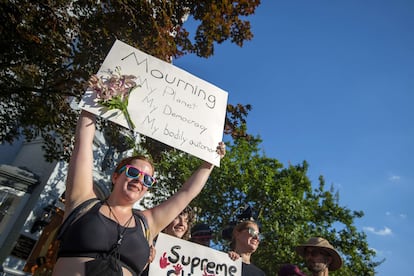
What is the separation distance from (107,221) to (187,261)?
1417mm

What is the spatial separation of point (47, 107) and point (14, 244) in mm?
7867

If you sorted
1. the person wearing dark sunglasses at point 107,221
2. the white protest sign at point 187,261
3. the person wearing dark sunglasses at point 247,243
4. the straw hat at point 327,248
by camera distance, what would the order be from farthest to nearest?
the straw hat at point 327,248
the person wearing dark sunglasses at point 247,243
the white protest sign at point 187,261
the person wearing dark sunglasses at point 107,221

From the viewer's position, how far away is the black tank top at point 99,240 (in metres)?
1.40

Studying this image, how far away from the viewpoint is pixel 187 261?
2.68m

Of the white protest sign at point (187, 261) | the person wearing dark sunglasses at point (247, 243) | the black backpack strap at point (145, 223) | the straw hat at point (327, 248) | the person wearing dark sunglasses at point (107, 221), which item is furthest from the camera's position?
the straw hat at point (327, 248)

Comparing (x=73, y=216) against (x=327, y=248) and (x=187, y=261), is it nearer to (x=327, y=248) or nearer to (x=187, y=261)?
(x=187, y=261)

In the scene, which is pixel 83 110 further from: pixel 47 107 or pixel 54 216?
pixel 54 216

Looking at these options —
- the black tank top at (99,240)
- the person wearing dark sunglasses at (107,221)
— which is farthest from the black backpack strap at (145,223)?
the black tank top at (99,240)

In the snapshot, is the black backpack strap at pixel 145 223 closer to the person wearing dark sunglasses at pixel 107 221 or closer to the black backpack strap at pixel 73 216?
the person wearing dark sunglasses at pixel 107 221

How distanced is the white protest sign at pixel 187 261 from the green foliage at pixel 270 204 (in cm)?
998

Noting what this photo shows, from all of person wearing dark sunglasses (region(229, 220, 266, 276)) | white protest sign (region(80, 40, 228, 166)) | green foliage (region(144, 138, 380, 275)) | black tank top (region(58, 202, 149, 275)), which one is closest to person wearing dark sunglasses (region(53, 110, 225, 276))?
black tank top (region(58, 202, 149, 275))

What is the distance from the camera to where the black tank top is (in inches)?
55.1

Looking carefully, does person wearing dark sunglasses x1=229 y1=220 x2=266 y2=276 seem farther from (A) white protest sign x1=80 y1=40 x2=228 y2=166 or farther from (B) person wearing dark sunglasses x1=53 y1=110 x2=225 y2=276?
(B) person wearing dark sunglasses x1=53 y1=110 x2=225 y2=276

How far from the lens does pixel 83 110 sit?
76.8 inches
